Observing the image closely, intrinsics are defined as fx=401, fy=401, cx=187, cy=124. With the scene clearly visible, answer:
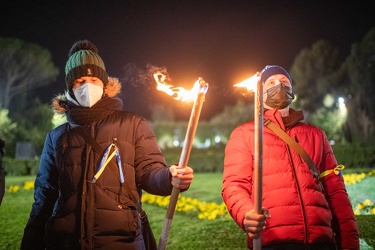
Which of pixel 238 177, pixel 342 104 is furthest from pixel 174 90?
pixel 342 104

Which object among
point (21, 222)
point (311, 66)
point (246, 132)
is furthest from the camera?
point (311, 66)

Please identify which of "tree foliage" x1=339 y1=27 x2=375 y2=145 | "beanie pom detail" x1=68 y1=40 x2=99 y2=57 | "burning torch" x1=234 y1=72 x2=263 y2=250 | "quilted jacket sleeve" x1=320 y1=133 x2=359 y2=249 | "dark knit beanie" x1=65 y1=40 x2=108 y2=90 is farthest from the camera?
"tree foliage" x1=339 y1=27 x2=375 y2=145

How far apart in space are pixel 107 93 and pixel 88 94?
22 cm

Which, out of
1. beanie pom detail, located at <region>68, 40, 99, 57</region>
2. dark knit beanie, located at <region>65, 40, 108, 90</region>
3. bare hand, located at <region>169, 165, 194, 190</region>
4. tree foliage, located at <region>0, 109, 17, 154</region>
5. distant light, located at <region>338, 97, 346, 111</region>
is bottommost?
bare hand, located at <region>169, 165, 194, 190</region>

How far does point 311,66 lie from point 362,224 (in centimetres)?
4264

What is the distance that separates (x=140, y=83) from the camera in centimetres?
417

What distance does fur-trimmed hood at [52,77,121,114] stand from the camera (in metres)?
3.57

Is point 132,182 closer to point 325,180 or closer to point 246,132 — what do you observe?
point 246,132

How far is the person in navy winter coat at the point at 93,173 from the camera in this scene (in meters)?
2.91

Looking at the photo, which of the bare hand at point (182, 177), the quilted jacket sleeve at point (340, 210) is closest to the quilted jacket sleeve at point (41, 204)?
the bare hand at point (182, 177)

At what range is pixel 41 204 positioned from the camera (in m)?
3.22

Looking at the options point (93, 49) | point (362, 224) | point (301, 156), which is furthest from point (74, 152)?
point (362, 224)

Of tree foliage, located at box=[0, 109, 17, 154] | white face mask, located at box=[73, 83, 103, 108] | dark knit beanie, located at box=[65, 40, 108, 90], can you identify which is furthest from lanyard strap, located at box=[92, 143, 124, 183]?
tree foliage, located at box=[0, 109, 17, 154]

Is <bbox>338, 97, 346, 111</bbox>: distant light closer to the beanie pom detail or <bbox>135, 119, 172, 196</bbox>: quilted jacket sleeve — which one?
the beanie pom detail
